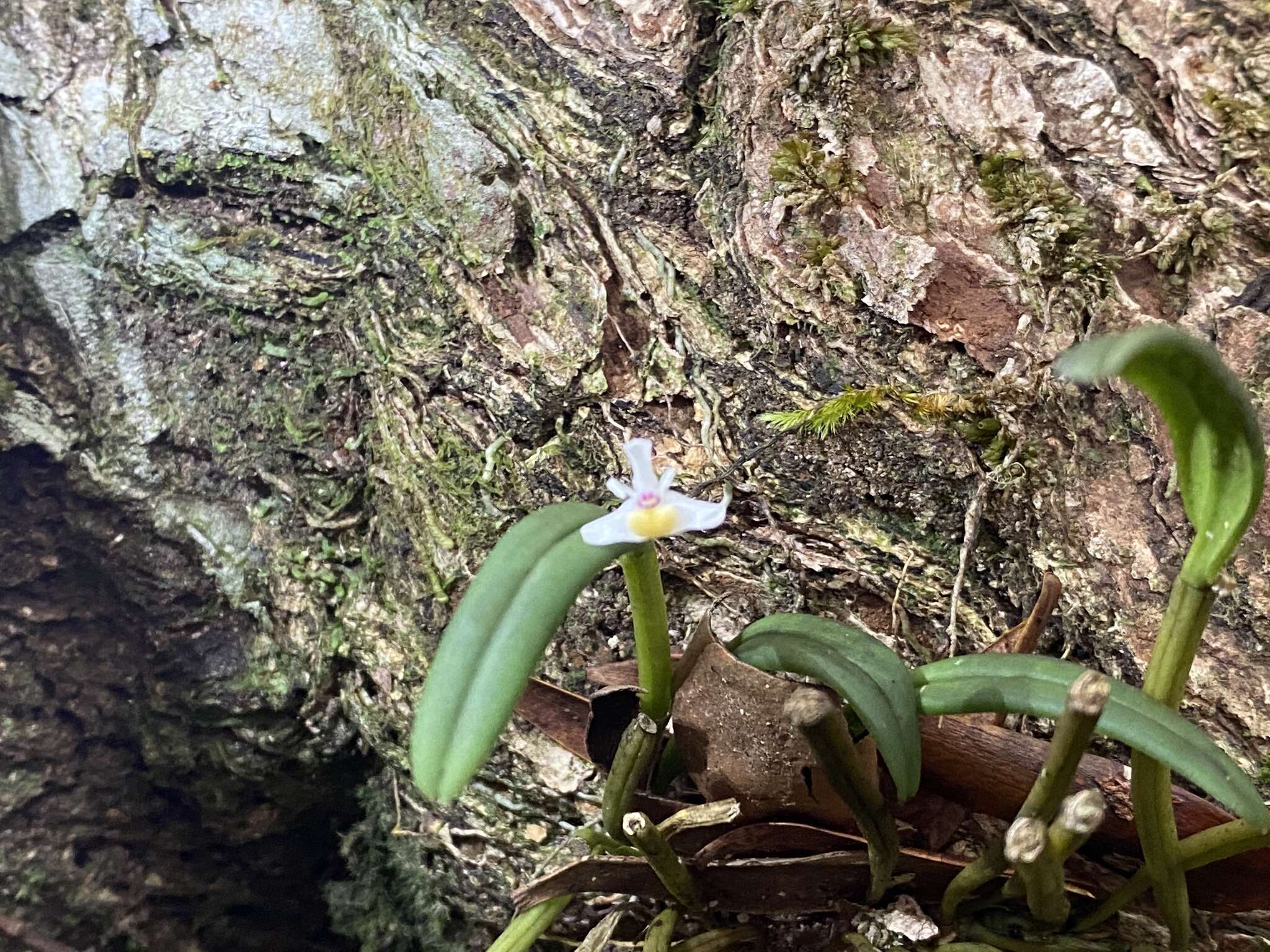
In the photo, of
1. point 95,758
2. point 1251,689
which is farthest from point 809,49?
point 95,758

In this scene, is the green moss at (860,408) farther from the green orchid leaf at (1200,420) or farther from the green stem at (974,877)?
the green stem at (974,877)

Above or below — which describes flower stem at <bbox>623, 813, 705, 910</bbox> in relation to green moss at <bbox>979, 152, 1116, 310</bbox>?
below

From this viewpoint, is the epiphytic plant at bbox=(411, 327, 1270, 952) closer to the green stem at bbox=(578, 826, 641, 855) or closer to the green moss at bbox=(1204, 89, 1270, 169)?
the green stem at bbox=(578, 826, 641, 855)

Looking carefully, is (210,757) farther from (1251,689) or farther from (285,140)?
(1251,689)

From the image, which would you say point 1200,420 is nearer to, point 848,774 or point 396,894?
point 848,774

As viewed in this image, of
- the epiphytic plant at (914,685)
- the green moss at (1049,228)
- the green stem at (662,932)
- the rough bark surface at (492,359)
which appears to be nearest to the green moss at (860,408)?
the rough bark surface at (492,359)

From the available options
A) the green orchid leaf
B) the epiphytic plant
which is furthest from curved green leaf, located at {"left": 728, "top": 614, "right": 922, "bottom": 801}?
the green orchid leaf

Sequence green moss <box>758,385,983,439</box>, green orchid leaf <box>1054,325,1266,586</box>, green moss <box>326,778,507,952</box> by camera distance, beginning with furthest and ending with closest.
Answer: green moss <box>326,778,507,952</box>, green moss <box>758,385,983,439</box>, green orchid leaf <box>1054,325,1266,586</box>
